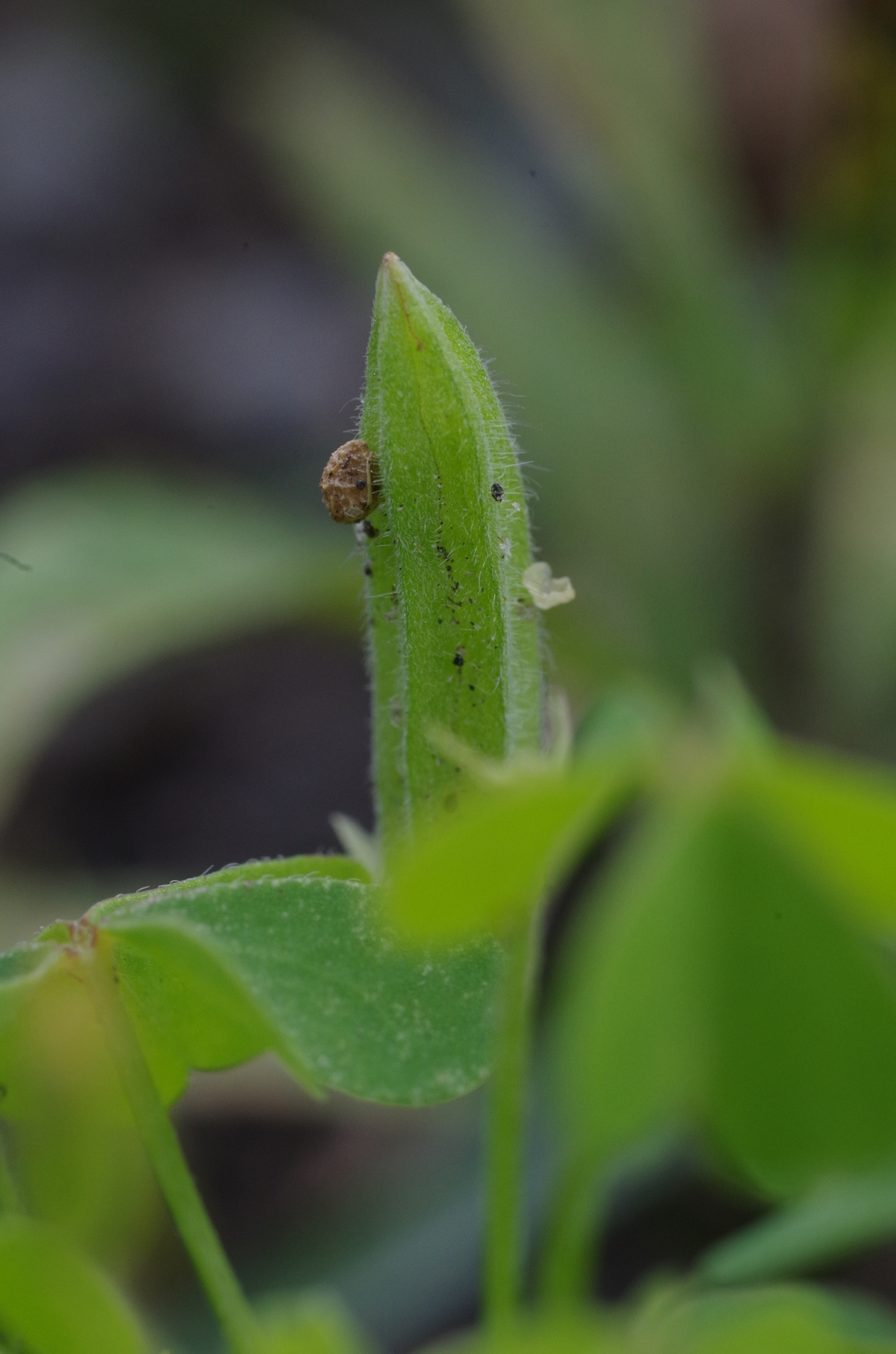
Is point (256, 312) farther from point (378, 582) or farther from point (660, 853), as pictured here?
point (660, 853)

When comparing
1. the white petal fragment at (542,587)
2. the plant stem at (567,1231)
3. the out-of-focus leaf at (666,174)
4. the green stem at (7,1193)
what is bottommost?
the plant stem at (567,1231)

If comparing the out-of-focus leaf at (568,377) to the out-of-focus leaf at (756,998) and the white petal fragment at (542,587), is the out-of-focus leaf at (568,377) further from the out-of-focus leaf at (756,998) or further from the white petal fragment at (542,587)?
the out-of-focus leaf at (756,998)

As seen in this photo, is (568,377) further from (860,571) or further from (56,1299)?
(56,1299)

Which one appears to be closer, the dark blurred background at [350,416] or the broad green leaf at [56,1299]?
the broad green leaf at [56,1299]

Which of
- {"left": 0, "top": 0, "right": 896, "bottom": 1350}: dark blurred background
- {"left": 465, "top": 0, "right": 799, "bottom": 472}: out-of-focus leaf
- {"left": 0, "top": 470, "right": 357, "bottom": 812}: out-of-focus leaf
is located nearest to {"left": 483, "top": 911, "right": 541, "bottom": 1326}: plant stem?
{"left": 0, "top": 0, "right": 896, "bottom": 1350}: dark blurred background

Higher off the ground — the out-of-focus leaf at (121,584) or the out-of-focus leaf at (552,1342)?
the out-of-focus leaf at (121,584)

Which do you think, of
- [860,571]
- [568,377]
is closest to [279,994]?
[860,571]

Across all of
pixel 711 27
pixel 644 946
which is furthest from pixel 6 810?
pixel 711 27

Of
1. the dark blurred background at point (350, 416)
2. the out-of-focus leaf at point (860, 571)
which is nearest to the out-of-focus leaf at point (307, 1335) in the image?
the dark blurred background at point (350, 416)
